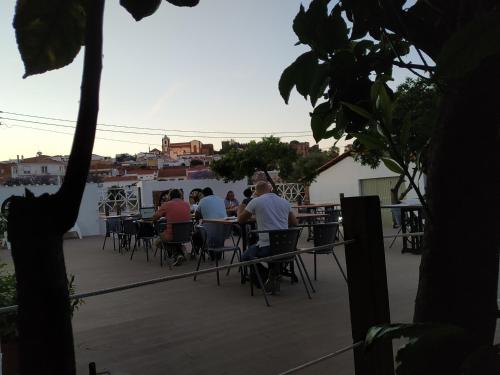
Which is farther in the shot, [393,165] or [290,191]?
[290,191]

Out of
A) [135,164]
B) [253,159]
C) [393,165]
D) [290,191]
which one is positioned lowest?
[393,165]

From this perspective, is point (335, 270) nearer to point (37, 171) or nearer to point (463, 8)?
point (463, 8)

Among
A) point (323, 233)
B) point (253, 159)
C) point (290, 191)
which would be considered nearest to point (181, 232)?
point (323, 233)

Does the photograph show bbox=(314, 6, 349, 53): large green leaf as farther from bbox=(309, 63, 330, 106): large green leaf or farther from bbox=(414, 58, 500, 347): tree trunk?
bbox=(414, 58, 500, 347): tree trunk

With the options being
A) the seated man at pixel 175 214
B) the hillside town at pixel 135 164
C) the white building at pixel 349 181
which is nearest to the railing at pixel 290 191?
the white building at pixel 349 181

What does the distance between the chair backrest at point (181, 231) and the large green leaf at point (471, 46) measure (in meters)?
7.07

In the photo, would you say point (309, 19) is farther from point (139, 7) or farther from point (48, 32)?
point (48, 32)

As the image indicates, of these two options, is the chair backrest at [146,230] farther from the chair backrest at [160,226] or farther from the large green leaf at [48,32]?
the large green leaf at [48,32]

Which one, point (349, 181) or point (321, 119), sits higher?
point (349, 181)

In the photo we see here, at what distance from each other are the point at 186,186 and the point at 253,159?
2.91 metres

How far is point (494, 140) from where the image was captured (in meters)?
0.91

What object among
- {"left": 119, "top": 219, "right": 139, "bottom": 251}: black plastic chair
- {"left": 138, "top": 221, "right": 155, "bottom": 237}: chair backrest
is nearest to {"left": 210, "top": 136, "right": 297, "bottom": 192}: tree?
{"left": 119, "top": 219, "right": 139, "bottom": 251}: black plastic chair

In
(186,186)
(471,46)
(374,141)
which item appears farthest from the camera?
(186,186)

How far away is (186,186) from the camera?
19.7 meters
